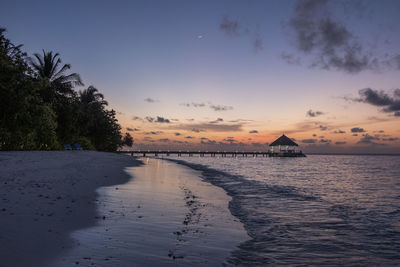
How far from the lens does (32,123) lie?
25.9 m

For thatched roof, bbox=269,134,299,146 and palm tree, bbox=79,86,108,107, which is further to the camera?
thatched roof, bbox=269,134,299,146

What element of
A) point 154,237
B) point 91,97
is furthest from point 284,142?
point 154,237

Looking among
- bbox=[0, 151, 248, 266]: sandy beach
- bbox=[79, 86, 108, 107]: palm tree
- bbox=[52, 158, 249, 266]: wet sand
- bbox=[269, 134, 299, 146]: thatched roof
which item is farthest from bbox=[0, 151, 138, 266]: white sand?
bbox=[269, 134, 299, 146]: thatched roof

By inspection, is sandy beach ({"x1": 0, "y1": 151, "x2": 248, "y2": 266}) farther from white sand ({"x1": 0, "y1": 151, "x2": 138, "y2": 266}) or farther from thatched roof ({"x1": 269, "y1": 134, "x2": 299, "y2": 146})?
thatched roof ({"x1": 269, "y1": 134, "x2": 299, "y2": 146})

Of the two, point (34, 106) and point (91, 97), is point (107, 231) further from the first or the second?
point (91, 97)

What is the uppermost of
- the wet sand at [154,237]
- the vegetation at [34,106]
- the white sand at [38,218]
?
the vegetation at [34,106]

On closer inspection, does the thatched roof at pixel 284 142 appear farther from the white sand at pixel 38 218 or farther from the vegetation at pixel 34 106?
the white sand at pixel 38 218

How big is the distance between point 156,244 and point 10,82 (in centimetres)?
2418

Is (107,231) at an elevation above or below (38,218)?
below

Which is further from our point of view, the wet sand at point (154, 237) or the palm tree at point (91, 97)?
the palm tree at point (91, 97)

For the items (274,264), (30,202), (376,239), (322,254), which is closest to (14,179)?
(30,202)

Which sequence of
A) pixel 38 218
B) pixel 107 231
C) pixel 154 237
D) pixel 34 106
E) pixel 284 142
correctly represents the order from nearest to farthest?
pixel 154 237
pixel 107 231
pixel 38 218
pixel 34 106
pixel 284 142

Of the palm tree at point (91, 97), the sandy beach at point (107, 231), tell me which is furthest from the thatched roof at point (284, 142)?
the sandy beach at point (107, 231)

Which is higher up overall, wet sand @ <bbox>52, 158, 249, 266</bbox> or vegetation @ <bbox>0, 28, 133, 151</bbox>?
vegetation @ <bbox>0, 28, 133, 151</bbox>
